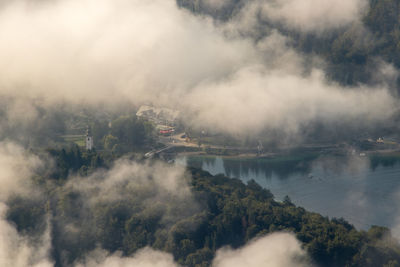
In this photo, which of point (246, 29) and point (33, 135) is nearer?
point (33, 135)

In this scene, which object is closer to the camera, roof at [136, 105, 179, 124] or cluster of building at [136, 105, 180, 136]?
cluster of building at [136, 105, 180, 136]

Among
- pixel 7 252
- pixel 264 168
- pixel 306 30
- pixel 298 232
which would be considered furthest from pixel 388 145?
pixel 7 252

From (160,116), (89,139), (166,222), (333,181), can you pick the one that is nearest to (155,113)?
(160,116)

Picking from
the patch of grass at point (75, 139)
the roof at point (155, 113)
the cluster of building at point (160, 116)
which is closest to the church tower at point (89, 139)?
the patch of grass at point (75, 139)

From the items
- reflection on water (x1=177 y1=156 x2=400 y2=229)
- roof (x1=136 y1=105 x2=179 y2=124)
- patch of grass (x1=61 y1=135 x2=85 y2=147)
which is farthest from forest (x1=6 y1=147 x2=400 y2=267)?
roof (x1=136 y1=105 x2=179 y2=124)

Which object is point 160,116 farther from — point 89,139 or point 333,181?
point 333,181

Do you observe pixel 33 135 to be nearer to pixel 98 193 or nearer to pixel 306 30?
pixel 98 193

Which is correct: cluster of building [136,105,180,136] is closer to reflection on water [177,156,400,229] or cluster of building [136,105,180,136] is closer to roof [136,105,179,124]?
roof [136,105,179,124]

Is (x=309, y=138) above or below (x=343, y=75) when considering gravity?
below
